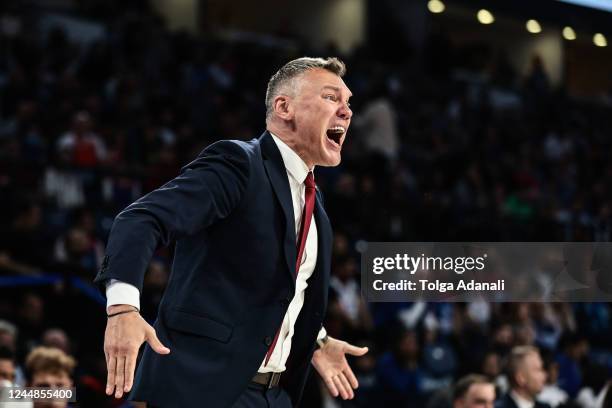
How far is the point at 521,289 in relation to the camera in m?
3.67

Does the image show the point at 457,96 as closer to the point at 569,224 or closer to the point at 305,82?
the point at 569,224

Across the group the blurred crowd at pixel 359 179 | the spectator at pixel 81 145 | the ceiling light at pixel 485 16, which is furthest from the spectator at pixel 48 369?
the spectator at pixel 81 145

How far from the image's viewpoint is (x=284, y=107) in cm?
298

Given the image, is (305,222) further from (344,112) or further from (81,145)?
(81,145)

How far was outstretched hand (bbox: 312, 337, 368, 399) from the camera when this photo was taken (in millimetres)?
3086

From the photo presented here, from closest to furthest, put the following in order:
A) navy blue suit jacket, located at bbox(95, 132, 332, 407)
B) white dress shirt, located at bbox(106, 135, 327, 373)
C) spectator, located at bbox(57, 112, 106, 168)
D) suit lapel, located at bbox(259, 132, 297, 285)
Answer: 1. navy blue suit jacket, located at bbox(95, 132, 332, 407)
2. suit lapel, located at bbox(259, 132, 297, 285)
3. white dress shirt, located at bbox(106, 135, 327, 373)
4. spectator, located at bbox(57, 112, 106, 168)

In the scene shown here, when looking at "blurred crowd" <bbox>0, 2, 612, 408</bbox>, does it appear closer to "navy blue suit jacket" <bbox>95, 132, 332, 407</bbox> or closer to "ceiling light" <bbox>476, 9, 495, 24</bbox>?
"ceiling light" <bbox>476, 9, 495, 24</bbox>

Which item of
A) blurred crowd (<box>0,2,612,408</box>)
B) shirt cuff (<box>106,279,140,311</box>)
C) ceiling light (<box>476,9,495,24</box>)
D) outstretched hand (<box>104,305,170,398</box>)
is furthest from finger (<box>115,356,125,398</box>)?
ceiling light (<box>476,9,495,24</box>)

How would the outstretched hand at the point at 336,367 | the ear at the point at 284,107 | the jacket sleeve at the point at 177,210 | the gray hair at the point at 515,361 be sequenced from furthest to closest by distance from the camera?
1. the gray hair at the point at 515,361
2. the outstretched hand at the point at 336,367
3. the ear at the point at 284,107
4. the jacket sleeve at the point at 177,210

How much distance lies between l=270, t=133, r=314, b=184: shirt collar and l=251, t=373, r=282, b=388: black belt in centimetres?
51

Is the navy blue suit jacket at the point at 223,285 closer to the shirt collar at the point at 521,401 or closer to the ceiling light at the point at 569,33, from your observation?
the ceiling light at the point at 569,33

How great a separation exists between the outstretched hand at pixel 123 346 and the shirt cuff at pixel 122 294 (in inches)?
0.9

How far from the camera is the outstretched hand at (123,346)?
2.28 m

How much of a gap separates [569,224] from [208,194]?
98.4 inches
